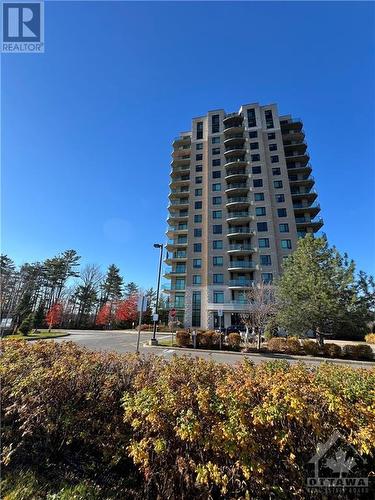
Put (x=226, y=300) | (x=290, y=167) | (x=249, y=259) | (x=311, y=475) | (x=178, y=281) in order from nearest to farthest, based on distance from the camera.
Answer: (x=311, y=475), (x=226, y=300), (x=249, y=259), (x=178, y=281), (x=290, y=167)

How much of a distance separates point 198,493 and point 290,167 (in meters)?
47.4

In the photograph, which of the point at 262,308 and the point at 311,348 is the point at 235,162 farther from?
the point at 311,348

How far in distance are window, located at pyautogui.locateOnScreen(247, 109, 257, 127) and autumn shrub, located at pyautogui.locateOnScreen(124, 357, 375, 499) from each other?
49.3m

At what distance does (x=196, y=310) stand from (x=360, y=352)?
21.8m

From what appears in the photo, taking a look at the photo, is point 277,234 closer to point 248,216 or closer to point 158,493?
point 248,216

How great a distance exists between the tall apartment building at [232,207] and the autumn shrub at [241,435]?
31.0 metres

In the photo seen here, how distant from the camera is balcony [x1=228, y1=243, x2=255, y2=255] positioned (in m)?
35.9

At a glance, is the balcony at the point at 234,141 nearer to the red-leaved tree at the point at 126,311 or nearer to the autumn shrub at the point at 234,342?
the red-leaved tree at the point at 126,311

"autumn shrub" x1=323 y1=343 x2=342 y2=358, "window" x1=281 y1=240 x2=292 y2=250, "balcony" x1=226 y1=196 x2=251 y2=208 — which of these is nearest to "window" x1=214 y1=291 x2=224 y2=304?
"window" x1=281 y1=240 x2=292 y2=250

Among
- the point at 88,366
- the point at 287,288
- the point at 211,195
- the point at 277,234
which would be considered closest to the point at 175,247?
the point at 211,195

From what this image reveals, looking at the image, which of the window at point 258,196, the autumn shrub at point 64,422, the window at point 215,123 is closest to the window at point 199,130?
the window at point 215,123

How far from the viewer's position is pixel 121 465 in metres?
3.12

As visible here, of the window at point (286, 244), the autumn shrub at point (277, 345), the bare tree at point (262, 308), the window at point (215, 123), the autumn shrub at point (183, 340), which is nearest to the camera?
the autumn shrub at point (277, 345)

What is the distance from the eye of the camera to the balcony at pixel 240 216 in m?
37.6
